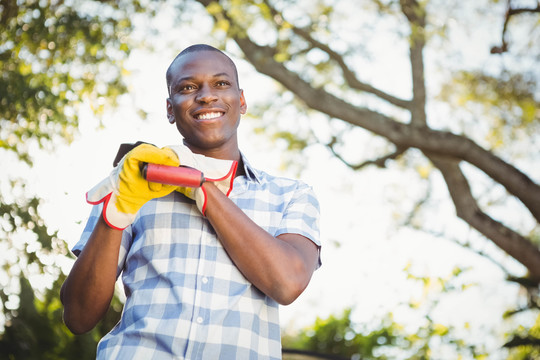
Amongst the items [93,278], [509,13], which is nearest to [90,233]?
[93,278]

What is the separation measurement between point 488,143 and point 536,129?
0.65 meters

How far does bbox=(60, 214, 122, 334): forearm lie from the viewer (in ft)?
5.29

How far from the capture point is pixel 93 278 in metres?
1.65

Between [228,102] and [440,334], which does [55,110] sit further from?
[440,334]

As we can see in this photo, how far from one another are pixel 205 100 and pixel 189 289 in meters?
0.60

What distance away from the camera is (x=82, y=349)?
452 centimetres

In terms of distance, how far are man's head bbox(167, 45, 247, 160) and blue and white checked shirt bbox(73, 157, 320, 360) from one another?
19 cm

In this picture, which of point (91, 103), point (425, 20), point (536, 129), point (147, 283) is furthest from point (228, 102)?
point (536, 129)

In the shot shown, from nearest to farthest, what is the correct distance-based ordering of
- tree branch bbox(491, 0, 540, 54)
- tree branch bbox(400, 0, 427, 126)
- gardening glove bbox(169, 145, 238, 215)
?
gardening glove bbox(169, 145, 238, 215)
tree branch bbox(491, 0, 540, 54)
tree branch bbox(400, 0, 427, 126)

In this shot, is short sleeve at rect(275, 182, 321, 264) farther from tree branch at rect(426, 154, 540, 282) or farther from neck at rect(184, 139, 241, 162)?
tree branch at rect(426, 154, 540, 282)

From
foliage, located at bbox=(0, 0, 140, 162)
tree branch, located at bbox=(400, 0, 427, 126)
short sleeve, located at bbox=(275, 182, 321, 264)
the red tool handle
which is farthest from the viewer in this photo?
tree branch, located at bbox=(400, 0, 427, 126)

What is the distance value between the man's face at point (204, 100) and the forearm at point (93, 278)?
1.52 ft

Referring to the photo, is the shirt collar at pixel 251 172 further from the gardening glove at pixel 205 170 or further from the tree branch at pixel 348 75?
the tree branch at pixel 348 75

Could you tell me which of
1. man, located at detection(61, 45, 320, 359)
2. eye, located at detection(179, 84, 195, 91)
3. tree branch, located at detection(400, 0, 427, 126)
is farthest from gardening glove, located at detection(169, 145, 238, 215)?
tree branch, located at detection(400, 0, 427, 126)
